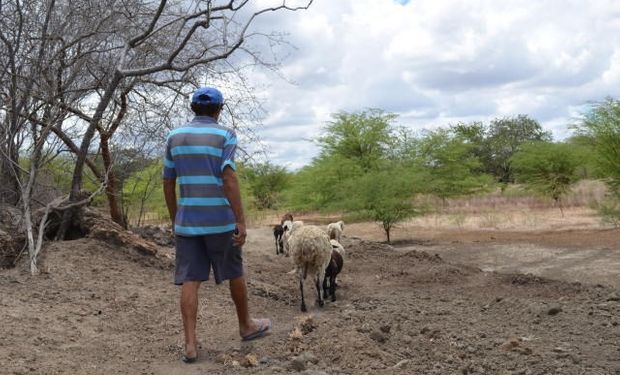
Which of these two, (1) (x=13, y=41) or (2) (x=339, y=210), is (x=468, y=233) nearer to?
(2) (x=339, y=210)

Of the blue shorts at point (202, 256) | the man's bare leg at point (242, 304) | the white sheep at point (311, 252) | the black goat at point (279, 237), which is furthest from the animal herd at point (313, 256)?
the black goat at point (279, 237)

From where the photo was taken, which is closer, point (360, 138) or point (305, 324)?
point (305, 324)

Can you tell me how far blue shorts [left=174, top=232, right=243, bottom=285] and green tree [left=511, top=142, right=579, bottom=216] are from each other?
98.6 ft

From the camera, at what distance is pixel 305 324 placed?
20.4 ft

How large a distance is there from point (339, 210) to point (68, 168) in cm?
1284

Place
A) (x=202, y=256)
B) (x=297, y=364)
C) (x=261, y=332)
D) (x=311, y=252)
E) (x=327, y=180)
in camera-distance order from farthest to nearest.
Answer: (x=327, y=180), (x=311, y=252), (x=261, y=332), (x=202, y=256), (x=297, y=364)

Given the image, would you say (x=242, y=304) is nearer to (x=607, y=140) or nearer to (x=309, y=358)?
(x=309, y=358)

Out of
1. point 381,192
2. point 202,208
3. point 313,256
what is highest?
point 381,192

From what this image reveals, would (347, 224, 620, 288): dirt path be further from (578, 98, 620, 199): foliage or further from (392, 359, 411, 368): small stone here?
(392, 359, 411, 368): small stone

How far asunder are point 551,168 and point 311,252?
90.7ft

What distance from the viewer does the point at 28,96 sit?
26.5ft

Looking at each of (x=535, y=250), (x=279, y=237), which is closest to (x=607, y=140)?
(x=535, y=250)

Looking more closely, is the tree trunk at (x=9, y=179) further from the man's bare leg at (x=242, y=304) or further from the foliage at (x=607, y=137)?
the foliage at (x=607, y=137)

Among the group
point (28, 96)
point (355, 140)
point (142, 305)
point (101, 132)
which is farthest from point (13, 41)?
point (355, 140)
